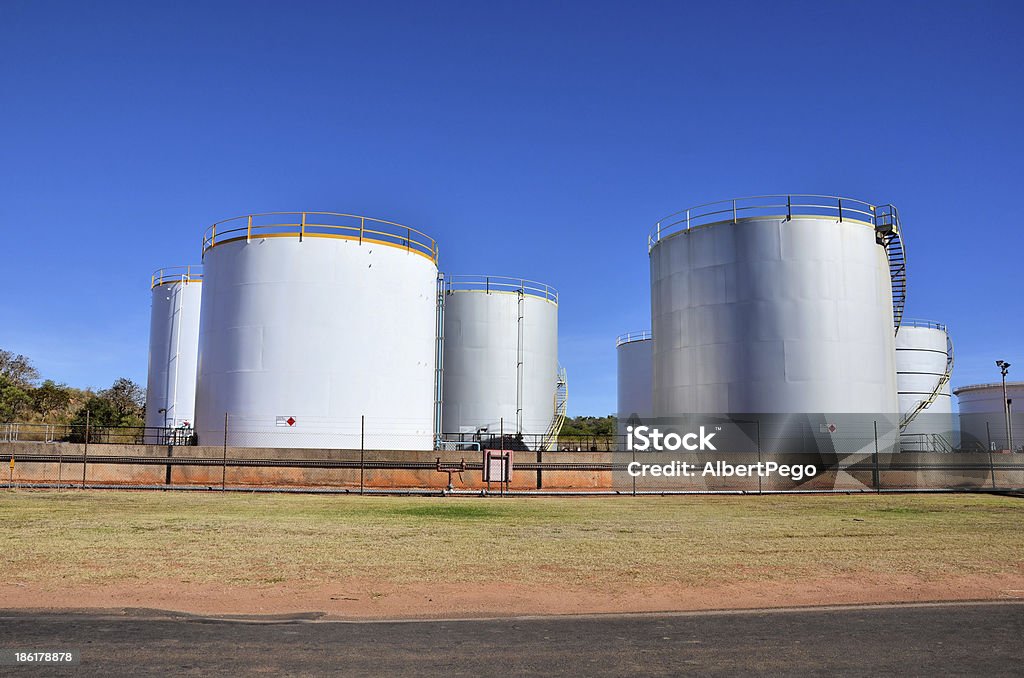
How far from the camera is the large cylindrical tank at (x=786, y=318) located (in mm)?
28609

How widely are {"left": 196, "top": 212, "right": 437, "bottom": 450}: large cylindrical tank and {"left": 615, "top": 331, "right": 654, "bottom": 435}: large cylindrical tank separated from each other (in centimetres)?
2628

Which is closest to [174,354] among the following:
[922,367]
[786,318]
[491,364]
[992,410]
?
[491,364]

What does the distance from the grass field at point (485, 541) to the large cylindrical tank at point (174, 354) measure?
886 inches

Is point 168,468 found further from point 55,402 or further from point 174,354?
point 55,402

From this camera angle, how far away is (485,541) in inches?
515

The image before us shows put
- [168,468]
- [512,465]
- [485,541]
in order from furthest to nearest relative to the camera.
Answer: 1. [168,468]
2. [512,465]
3. [485,541]

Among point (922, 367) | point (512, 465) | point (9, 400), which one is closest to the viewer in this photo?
point (512, 465)

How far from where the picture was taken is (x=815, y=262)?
2903 centimetres

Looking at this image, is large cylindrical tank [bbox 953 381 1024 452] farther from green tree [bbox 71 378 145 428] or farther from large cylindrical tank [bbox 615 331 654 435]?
green tree [bbox 71 378 145 428]

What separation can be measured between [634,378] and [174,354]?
27.8 m

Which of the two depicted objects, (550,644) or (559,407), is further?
(559,407)

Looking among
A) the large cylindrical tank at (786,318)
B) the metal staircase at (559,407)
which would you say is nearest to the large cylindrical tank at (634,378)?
the metal staircase at (559,407)

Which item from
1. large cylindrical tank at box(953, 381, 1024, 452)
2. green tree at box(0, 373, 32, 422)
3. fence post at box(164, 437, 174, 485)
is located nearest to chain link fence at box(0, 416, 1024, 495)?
fence post at box(164, 437, 174, 485)

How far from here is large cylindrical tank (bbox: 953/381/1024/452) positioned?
58062 mm
